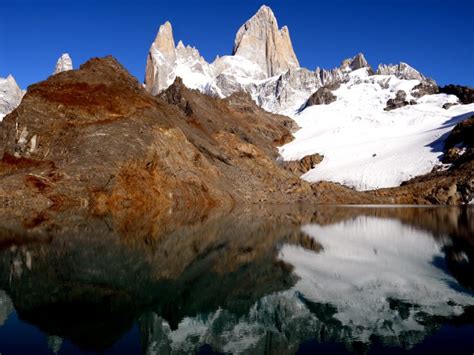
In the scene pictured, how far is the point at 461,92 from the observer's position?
575ft

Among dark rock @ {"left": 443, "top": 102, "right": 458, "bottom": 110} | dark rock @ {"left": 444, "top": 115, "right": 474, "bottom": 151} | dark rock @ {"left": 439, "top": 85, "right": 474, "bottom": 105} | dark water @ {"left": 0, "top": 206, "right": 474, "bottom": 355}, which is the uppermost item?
dark rock @ {"left": 439, "top": 85, "right": 474, "bottom": 105}

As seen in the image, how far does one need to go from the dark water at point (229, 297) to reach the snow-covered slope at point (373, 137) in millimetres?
96605

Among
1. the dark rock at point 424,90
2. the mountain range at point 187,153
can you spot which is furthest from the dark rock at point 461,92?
the mountain range at point 187,153

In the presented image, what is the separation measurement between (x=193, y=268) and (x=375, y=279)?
690cm

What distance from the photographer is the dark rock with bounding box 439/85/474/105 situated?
169 meters

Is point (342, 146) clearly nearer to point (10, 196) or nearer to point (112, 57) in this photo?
point (112, 57)

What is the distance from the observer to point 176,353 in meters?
9.71

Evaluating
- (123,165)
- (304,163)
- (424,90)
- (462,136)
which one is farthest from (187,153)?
(424,90)

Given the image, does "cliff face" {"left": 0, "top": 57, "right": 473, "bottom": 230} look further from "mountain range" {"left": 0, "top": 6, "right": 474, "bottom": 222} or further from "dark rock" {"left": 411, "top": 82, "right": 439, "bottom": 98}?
"dark rock" {"left": 411, "top": 82, "right": 439, "bottom": 98}

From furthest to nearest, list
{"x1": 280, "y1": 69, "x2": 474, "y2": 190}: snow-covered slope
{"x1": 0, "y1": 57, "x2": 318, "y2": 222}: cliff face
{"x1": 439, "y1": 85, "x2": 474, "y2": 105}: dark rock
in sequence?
1. {"x1": 439, "y1": 85, "x2": 474, "y2": 105}: dark rock
2. {"x1": 280, "y1": 69, "x2": 474, "y2": 190}: snow-covered slope
3. {"x1": 0, "y1": 57, "x2": 318, "y2": 222}: cliff face

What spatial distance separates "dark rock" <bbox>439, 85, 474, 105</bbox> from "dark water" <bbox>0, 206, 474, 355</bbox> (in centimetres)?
16668

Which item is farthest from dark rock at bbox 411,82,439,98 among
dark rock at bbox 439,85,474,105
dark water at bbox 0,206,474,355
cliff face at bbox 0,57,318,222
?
dark water at bbox 0,206,474,355

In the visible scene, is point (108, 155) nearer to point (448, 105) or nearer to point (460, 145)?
point (460, 145)

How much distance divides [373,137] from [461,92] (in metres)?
49.7
